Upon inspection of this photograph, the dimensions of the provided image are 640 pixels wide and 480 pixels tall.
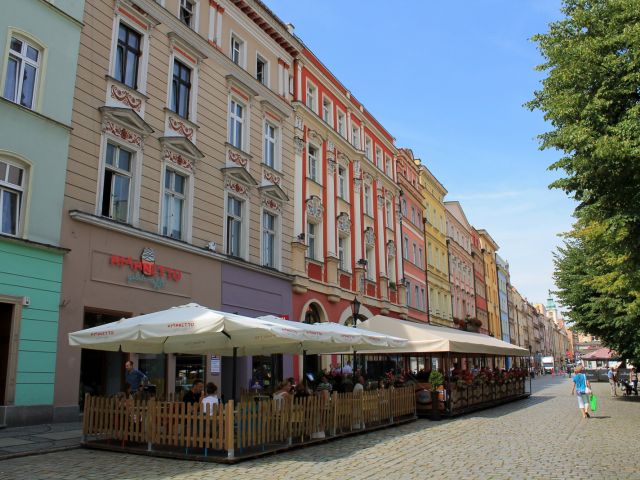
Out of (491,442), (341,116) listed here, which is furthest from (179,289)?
(341,116)

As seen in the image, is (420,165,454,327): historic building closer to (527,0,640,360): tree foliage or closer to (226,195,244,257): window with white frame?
(226,195,244,257): window with white frame

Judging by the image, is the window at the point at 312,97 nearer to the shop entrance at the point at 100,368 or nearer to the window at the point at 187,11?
the window at the point at 187,11

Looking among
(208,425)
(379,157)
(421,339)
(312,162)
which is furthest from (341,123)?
(208,425)

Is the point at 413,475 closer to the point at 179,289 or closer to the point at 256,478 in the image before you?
the point at 256,478

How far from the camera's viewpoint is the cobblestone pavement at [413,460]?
811cm

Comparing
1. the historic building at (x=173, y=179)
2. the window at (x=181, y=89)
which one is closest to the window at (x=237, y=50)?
the historic building at (x=173, y=179)

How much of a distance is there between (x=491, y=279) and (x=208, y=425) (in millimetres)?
64342

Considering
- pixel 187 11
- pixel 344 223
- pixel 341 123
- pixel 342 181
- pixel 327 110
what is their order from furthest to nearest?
pixel 341 123 → pixel 342 181 → pixel 327 110 → pixel 344 223 → pixel 187 11

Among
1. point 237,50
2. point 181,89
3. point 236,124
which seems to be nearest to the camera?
point 181,89

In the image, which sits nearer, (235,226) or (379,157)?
(235,226)

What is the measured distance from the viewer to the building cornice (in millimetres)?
14141

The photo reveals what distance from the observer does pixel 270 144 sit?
23328mm

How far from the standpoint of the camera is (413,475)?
812cm

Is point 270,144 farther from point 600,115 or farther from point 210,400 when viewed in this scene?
point 210,400
